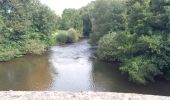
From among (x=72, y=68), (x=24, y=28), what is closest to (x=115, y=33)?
(x=72, y=68)

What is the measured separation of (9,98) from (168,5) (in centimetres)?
1357

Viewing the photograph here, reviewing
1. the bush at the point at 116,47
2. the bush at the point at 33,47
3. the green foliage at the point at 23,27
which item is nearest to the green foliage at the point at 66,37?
the green foliage at the point at 23,27

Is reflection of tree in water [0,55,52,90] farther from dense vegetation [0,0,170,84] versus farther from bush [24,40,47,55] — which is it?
dense vegetation [0,0,170,84]

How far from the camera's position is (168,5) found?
2244 centimetres

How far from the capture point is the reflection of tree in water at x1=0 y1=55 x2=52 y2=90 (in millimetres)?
22272

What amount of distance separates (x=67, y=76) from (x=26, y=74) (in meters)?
3.17

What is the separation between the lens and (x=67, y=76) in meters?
24.2

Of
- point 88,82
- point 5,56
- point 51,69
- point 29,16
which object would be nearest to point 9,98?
point 88,82

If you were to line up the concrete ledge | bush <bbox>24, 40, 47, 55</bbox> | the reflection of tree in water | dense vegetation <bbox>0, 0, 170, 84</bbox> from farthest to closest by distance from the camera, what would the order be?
bush <bbox>24, 40, 47, 55</bbox> < the reflection of tree in water < dense vegetation <bbox>0, 0, 170, 84</bbox> < the concrete ledge

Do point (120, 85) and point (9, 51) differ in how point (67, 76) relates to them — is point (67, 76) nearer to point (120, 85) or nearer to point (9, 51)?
point (120, 85)

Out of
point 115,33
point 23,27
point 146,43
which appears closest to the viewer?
point 146,43

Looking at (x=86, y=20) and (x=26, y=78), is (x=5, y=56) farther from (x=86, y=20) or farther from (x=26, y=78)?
(x=86, y=20)

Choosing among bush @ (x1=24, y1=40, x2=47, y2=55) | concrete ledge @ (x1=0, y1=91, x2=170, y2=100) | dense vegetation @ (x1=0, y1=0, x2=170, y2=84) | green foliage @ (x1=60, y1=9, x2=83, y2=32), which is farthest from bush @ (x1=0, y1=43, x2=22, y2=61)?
concrete ledge @ (x1=0, y1=91, x2=170, y2=100)

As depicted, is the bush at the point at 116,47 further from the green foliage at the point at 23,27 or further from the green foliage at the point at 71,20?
the green foliage at the point at 71,20
